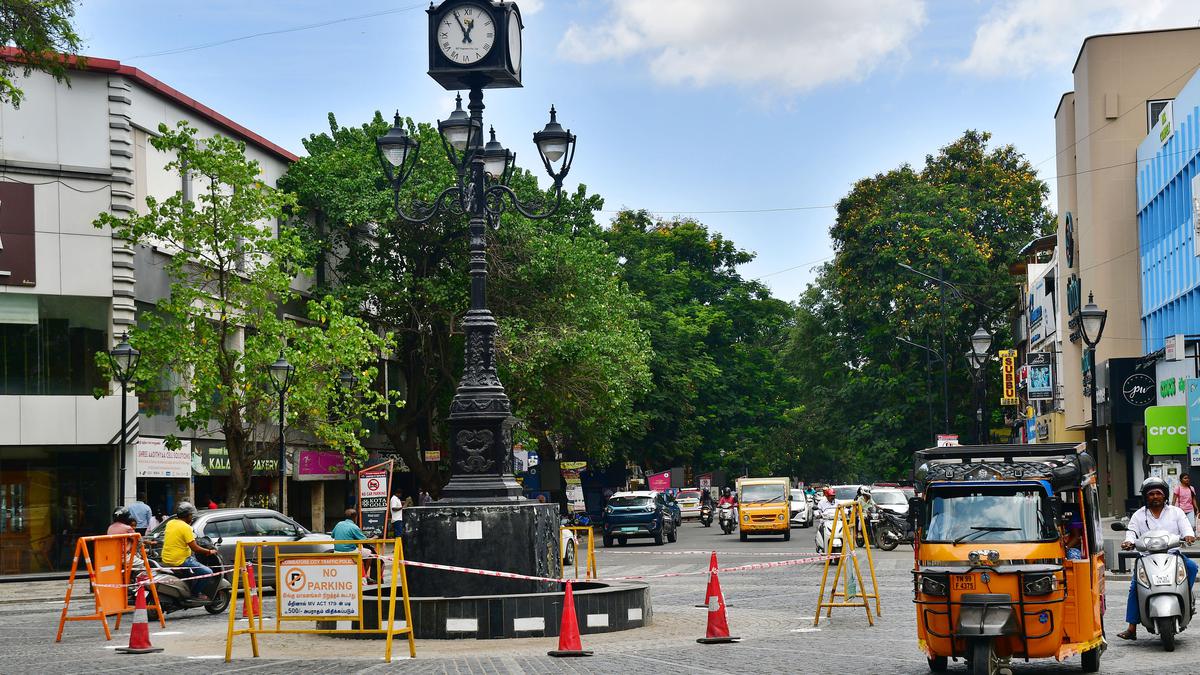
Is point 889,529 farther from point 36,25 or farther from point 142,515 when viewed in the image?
point 36,25

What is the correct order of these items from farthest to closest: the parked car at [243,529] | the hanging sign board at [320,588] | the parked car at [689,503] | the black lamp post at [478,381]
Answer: the parked car at [689,503] → the parked car at [243,529] → the black lamp post at [478,381] → the hanging sign board at [320,588]

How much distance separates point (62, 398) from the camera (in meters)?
37.1

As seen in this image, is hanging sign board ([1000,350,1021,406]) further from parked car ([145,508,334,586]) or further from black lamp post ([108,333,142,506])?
parked car ([145,508,334,586])

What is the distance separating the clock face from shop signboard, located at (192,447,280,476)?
2251cm

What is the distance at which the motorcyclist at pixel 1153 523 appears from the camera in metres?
15.6

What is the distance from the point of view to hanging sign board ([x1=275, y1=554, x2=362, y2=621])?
15.9 meters

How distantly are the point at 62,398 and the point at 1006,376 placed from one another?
1788 inches

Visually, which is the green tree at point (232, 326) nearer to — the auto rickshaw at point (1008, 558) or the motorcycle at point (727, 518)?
the motorcycle at point (727, 518)

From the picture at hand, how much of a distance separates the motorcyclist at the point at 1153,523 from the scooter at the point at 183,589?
1241cm

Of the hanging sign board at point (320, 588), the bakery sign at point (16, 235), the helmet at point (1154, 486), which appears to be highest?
the bakery sign at point (16, 235)

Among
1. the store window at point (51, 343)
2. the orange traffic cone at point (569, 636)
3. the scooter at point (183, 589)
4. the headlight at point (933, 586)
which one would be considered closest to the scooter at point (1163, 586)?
the headlight at point (933, 586)

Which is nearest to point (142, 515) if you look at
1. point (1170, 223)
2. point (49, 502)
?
point (49, 502)

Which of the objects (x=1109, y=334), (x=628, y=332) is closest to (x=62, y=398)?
(x=628, y=332)

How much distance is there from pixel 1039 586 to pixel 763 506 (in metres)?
36.0
